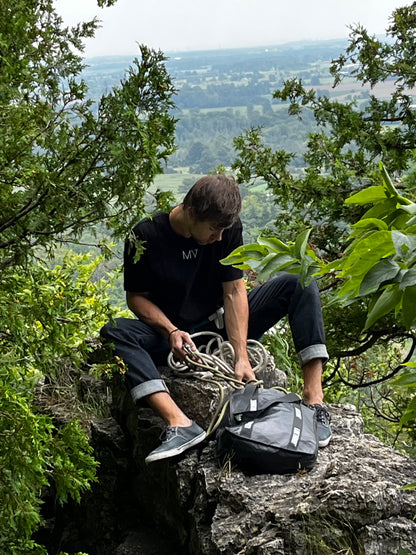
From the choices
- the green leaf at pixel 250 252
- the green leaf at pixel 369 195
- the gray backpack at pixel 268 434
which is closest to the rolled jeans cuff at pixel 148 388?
the gray backpack at pixel 268 434

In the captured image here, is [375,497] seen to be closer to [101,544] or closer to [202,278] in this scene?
[202,278]

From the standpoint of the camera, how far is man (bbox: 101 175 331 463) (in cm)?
387

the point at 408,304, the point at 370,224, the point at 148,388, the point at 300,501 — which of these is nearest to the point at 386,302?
the point at 408,304

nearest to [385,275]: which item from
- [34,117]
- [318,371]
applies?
[34,117]

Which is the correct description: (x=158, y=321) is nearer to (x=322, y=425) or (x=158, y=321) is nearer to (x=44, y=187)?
(x=322, y=425)

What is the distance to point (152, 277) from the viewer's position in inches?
166

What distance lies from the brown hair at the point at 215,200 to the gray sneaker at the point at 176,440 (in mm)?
1068

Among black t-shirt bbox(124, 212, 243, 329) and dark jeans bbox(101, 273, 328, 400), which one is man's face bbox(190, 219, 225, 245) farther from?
dark jeans bbox(101, 273, 328, 400)

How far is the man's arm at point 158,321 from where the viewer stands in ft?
13.0

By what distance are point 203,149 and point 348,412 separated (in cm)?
3309

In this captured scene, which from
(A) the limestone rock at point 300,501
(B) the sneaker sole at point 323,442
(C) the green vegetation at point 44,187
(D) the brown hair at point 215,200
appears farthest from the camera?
(D) the brown hair at point 215,200

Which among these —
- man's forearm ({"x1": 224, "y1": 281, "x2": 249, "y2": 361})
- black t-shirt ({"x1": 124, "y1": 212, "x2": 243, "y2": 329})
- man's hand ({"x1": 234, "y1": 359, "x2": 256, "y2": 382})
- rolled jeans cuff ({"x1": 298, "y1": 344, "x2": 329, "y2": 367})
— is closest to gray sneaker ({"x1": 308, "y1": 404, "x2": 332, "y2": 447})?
rolled jeans cuff ({"x1": 298, "y1": 344, "x2": 329, "y2": 367})

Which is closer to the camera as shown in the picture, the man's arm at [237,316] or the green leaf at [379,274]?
the green leaf at [379,274]

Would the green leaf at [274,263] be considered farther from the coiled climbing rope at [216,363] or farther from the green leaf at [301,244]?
the coiled climbing rope at [216,363]
